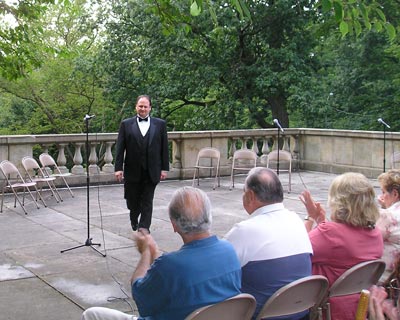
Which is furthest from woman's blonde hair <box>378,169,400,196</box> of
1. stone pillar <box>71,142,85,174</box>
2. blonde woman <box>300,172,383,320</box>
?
stone pillar <box>71,142,85,174</box>

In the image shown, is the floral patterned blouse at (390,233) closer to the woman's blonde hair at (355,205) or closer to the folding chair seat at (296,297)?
the woman's blonde hair at (355,205)

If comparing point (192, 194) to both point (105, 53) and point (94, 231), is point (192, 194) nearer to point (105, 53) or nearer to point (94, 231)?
point (94, 231)

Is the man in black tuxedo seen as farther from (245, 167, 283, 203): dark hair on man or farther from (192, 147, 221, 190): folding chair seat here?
(192, 147, 221, 190): folding chair seat

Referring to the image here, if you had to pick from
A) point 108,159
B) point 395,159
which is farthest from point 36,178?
point 395,159

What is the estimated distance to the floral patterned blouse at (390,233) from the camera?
486 centimetres

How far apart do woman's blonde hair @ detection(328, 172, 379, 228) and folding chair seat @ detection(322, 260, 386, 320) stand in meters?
0.28

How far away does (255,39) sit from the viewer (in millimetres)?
22453

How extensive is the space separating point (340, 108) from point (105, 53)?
863 cm

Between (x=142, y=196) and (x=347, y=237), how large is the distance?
4.69m

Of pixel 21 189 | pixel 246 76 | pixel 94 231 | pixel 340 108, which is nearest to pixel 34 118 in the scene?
pixel 246 76

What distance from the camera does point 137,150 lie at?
28.4 ft

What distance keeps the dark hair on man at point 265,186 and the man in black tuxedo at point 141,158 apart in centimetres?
441

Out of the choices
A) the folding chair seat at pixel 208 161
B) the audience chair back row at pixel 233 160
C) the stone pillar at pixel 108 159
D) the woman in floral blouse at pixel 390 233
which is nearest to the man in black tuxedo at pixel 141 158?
the woman in floral blouse at pixel 390 233

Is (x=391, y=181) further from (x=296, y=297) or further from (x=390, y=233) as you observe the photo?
(x=296, y=297)
